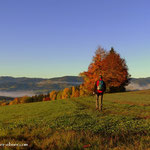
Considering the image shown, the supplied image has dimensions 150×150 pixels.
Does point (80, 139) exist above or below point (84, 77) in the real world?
below

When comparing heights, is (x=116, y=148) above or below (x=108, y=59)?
below

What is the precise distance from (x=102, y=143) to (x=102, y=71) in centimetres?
4414

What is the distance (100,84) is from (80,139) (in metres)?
11.7

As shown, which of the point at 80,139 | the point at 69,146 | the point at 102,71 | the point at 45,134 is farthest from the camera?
the point at 102,71

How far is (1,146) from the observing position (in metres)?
4.88

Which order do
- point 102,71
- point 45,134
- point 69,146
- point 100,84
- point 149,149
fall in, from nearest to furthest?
1. point 149,149
2. point 69,146
3. point 45,134
4. point 100,84
5. point 102,71

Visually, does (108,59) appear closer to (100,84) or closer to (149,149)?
(100,84)

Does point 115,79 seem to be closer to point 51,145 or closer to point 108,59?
point 108,59

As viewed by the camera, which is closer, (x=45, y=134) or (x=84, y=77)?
(x=45, y=134)

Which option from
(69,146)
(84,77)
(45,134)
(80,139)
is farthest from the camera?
(84,77)

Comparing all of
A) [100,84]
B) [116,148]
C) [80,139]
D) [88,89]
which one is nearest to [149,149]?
[116,148]

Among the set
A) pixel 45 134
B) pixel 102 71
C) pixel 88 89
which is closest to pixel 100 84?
pixel 45 134

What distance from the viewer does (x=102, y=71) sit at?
4838 cm

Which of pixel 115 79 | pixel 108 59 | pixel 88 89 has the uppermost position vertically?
pixel 108 59
